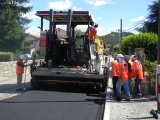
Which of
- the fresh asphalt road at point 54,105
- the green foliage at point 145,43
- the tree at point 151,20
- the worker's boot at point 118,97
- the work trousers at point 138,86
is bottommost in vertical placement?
the fresh asphalt road at point 54,105

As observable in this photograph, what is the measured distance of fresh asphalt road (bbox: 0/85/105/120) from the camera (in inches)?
373

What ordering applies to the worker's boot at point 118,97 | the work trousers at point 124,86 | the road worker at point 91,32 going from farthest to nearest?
the road worker at point 91,32 < the work trousers at point 124,86 < the worker's boot at point 118,97

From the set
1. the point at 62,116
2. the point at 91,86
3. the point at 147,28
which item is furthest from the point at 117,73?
the point at 147,28

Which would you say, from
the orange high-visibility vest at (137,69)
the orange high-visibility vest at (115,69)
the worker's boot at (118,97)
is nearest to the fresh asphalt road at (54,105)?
the worker's boot at (118,97)

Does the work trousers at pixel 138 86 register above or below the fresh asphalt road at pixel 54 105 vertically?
above

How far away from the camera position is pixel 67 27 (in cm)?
1531

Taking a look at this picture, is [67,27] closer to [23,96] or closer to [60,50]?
[60,50]

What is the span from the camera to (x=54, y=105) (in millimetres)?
11156

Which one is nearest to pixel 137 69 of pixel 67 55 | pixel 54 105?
pixel 54 105

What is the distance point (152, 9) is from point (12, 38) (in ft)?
70.3

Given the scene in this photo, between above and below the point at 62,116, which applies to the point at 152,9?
above

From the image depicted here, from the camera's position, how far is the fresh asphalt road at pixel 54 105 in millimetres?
9469

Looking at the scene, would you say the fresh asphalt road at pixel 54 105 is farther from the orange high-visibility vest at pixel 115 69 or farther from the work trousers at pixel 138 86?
the work trousers at pixel 138 86

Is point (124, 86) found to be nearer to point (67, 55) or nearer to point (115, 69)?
point (115, 69)
